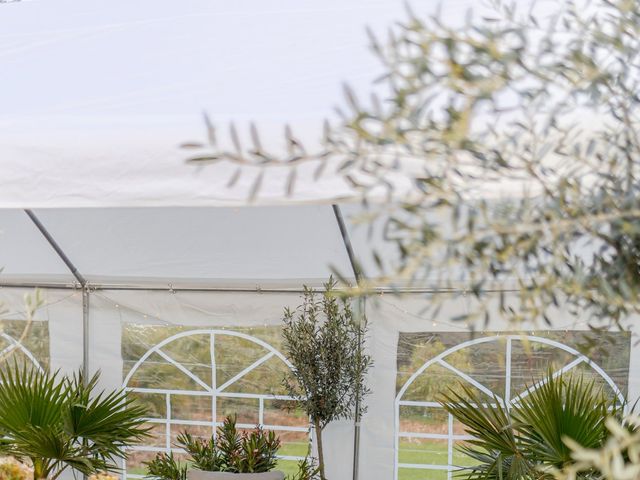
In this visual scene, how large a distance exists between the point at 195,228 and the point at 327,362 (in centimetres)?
143

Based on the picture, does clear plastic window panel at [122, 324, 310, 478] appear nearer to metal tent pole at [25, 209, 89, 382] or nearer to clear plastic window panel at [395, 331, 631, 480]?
metal tent pole at [25, 209, 89, 382]

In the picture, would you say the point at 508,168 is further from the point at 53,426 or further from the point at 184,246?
the point at 184,246

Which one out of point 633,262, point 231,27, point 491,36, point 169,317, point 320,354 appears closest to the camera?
point 491,36

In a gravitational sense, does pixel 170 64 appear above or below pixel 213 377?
above

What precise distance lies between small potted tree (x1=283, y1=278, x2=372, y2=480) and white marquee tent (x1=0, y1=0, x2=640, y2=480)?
0.21m

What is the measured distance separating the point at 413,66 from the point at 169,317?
20.8 feet

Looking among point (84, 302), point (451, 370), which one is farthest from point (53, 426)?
point (451, 370)

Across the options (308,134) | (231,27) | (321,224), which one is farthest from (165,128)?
(321,224)

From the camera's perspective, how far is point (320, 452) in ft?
23.4

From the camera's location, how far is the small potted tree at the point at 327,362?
6.95 m

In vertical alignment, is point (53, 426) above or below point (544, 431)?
below

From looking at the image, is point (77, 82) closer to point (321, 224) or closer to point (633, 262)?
point (321, 224)

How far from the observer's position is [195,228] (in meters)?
6.76

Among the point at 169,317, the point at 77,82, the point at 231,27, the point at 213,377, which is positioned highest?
the point at 231,27
